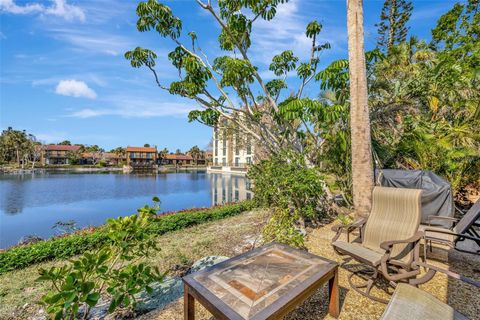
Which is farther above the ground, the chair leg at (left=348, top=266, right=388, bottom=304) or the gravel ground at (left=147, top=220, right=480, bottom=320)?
the chair leg at (left=348, top=266, right=388, bottom=304)

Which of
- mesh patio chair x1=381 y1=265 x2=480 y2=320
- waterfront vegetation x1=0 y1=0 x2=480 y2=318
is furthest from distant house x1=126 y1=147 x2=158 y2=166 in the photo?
mesh patio chair x1=381 y1=265 x2=480 y2=320

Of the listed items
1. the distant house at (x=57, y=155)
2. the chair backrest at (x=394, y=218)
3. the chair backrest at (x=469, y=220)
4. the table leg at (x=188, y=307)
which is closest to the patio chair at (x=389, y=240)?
the chair backrest at (x=394, y=218)

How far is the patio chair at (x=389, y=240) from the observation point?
7.86ft

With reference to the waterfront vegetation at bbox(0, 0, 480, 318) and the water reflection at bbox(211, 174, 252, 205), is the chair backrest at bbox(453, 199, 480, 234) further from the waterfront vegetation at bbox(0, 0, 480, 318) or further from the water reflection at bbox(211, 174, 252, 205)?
the water reflection at bbox(211, 174, 252, 205)

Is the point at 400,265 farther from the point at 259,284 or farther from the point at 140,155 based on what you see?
the point at 140,155

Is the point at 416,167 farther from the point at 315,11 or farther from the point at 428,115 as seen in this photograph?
the point at 315,11

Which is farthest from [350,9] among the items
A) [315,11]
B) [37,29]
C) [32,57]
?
[32,57]

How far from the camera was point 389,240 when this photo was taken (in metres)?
2.92

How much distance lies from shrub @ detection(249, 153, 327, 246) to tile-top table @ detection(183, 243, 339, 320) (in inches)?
76.8

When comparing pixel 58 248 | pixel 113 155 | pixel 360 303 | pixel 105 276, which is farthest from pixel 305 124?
pixel 113 155

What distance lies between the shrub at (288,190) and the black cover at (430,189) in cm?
240

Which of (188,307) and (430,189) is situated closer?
(188,307)

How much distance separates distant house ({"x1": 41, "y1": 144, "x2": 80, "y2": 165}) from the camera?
6089cm

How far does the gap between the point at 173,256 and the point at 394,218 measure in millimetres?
4011
